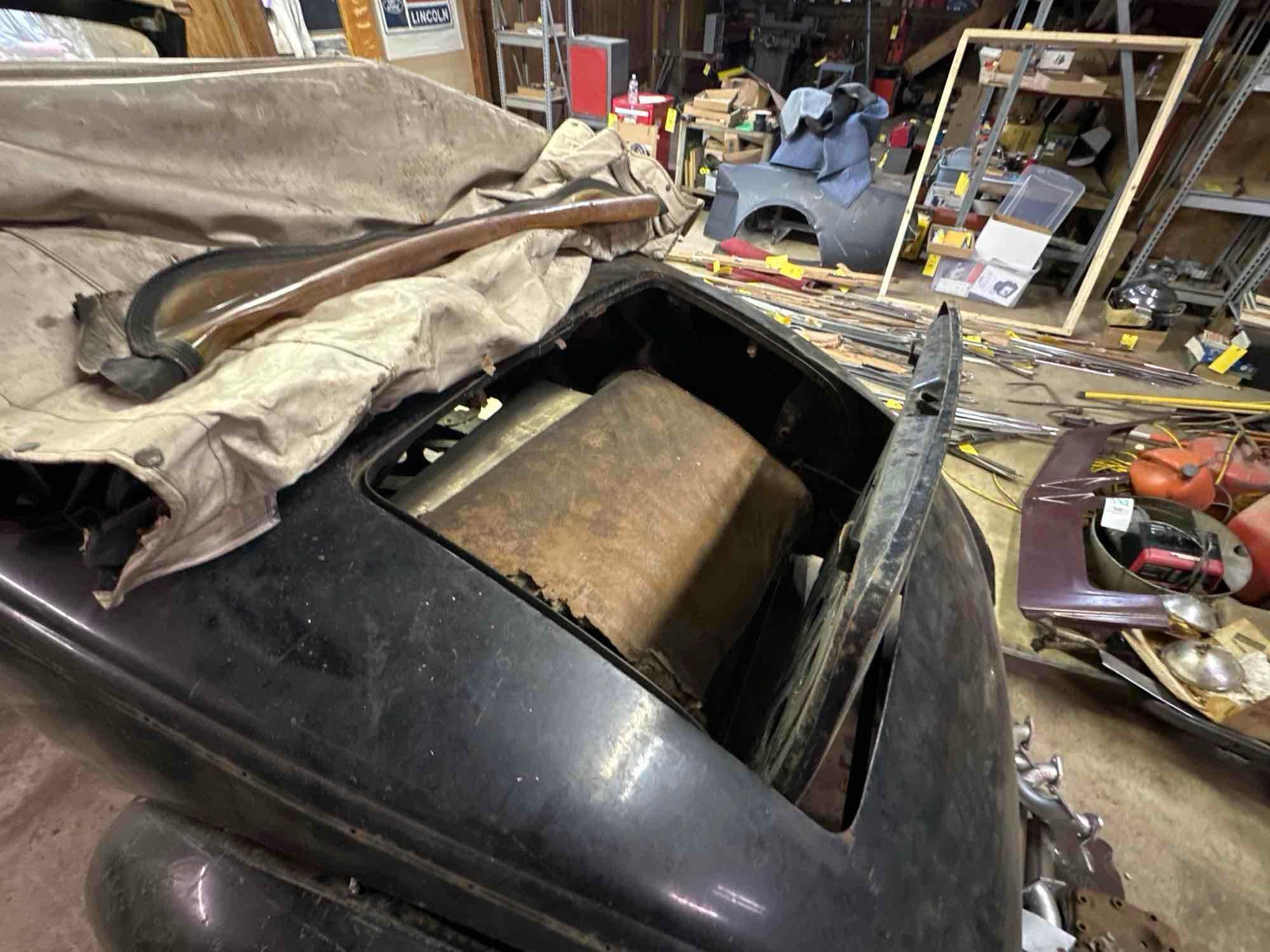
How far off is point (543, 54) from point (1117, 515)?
15.8 feet

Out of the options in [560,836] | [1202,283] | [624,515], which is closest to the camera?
[560,836]

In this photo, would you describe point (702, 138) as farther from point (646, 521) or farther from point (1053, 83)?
point (646, 521)

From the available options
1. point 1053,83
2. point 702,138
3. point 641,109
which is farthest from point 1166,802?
point 702,138

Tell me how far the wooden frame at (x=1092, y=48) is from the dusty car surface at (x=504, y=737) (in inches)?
136

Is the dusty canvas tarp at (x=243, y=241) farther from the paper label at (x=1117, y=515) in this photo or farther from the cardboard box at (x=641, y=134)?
the cardboard box at (x=641, y=134)

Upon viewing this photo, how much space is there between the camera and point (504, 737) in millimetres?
622

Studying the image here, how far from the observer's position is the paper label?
2.04m

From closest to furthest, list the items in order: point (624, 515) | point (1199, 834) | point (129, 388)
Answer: point (129, 388) < point (624, 515) < point (1199, 834)

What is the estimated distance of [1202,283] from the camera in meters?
3.88

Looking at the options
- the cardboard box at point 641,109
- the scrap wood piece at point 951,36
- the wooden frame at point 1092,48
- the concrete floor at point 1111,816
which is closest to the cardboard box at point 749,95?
the cardboard box at point 641,109

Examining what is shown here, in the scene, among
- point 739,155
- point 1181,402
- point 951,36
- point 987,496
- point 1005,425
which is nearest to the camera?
point 987,496

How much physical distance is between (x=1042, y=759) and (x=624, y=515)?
1641 millimetres

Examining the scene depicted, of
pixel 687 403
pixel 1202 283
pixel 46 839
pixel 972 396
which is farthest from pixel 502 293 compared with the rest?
pixel 1202 283

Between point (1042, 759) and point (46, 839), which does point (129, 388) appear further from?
point (1042, 759)
